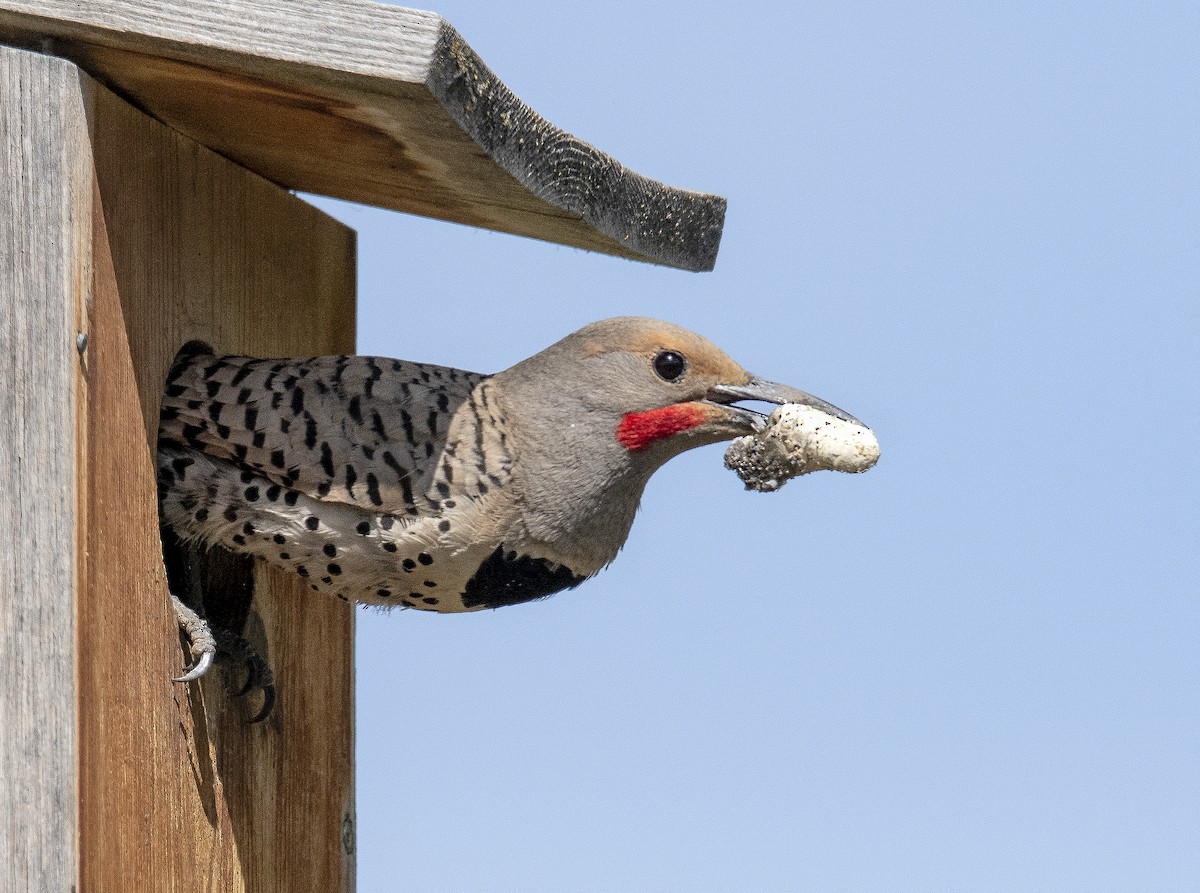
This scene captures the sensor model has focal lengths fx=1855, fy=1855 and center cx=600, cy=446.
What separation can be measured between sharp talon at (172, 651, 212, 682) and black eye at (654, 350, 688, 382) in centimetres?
95

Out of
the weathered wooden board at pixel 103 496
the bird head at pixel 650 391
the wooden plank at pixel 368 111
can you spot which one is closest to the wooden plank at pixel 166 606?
the weathered wooden board at pixel 103 496

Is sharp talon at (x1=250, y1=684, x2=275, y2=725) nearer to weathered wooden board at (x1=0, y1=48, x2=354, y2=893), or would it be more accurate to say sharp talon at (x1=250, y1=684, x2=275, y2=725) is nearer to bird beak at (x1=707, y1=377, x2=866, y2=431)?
weathered wooden board at (x1=0, y1=48, x2=354, y2=893)

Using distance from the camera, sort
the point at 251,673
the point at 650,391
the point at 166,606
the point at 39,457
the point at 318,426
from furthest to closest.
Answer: the point at 251,673, the point at 650,391, the point at 318,426, the point at 166,606, the point at 39,457

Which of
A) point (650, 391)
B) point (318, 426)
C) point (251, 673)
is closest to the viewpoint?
point (318, 426)

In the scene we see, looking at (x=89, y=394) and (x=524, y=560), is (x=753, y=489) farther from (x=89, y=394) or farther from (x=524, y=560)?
(x=89, y=394)

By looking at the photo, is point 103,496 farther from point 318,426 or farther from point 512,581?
point 512,581

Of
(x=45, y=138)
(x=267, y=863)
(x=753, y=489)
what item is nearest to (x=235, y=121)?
(x=45, y=138)

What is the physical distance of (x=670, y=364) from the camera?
3395 mm

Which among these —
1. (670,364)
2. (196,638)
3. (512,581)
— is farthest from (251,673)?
(670,364)

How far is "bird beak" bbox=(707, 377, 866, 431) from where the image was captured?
3363 millimetres

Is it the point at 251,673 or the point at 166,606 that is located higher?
the point at 166,606

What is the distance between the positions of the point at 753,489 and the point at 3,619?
4.38ft

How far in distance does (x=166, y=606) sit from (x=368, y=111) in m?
0.89

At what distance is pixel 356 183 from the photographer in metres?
3.61
